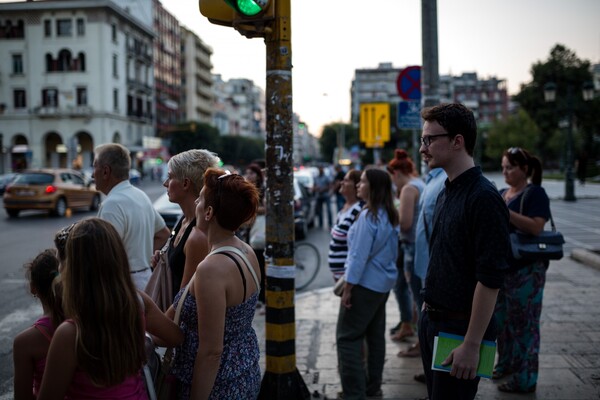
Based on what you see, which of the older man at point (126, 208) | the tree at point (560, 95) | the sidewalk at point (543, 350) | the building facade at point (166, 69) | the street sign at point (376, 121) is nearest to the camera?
the older man at point (126, 208)

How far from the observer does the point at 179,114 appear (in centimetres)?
9044

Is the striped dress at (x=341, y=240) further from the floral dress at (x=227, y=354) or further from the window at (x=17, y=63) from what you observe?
the window at (x=17, y=63)

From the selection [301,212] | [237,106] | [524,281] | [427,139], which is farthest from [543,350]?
[237,106]

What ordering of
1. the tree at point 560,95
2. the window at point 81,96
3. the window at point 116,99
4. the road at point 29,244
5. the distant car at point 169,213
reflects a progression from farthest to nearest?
Result: the window at point 116,99
the window at point 81,96
the tree at point 560,95
the distant car at point 169,213
the road at point 29,244

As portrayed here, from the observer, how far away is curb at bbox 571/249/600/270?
10023mm

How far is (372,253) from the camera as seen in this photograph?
453 cm

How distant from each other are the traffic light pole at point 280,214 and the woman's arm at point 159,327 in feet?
5.11

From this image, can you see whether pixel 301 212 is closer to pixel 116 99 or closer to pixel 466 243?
pixel 466 243

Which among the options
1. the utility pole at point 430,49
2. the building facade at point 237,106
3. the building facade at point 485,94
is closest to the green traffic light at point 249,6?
the utility pole at point 430,49

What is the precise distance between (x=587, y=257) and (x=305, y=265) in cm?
497

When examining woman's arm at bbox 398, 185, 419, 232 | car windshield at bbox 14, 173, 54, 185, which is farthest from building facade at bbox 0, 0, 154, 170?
woman's arm at bbox 398, 185, 419, 232

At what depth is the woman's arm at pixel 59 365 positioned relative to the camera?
2.10m

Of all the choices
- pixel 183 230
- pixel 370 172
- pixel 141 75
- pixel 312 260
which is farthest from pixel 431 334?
pixel 141 75

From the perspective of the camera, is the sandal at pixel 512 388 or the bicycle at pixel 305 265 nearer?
the sandal at pixel 512 388
